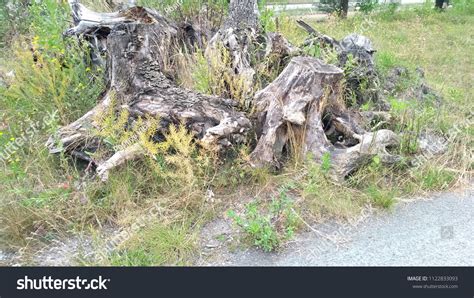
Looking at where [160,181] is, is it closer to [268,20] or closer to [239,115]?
[239,115]

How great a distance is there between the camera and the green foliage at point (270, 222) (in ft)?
9.66

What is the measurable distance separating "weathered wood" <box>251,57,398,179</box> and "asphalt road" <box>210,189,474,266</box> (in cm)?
55

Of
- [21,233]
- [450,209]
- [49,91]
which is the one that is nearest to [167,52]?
[49,91]

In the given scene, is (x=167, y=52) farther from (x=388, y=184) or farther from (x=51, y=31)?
(x=388, y=184)

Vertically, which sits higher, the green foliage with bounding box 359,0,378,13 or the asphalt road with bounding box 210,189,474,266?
the green foliage with bounding box 359,0,378,13

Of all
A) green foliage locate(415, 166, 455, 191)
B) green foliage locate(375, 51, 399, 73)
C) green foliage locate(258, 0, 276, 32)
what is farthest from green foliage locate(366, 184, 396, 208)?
green foliage locate(258, 0, 276, 32)

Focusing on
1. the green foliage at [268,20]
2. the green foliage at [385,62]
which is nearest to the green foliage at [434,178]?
the green foliage at [385,62]

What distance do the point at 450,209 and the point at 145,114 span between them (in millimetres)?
2637

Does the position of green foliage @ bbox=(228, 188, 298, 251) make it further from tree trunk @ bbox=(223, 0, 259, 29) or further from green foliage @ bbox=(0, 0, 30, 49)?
green foliage @ bbox=(0, 0, 30, 49)

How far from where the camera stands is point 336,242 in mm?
3041

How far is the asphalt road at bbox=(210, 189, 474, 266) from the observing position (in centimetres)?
286

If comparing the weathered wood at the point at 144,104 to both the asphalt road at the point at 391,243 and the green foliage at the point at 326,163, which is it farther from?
the asphalt road at the point at 391,243

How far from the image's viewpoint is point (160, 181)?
3514 mm

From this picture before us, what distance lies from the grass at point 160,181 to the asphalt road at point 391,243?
13 centimetres
